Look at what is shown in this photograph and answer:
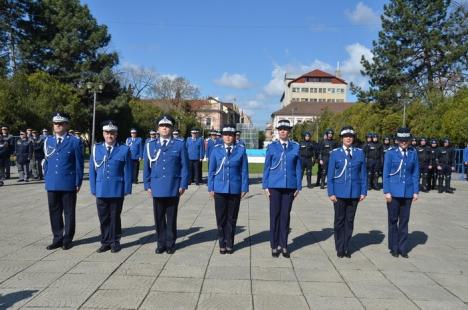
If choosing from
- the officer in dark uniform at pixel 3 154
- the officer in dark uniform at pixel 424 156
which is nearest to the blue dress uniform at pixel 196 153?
the officer in dark uniform at pixel 3 154

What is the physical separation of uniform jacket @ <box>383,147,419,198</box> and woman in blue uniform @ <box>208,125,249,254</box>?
216 centimetres

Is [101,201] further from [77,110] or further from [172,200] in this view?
[77,110]

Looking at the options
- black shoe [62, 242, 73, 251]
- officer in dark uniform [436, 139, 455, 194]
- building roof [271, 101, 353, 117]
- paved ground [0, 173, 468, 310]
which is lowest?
paved ground [0, 173, 468, 310]

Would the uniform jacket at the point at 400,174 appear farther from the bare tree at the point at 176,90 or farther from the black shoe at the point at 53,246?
the bare tree at the point at 176,90

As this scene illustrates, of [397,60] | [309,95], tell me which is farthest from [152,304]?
[309,95]

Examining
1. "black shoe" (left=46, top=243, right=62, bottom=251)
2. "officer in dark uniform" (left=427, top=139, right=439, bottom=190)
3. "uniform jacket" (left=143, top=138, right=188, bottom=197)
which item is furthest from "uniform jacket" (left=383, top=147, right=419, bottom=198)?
"officer in dark uniform" (left=427, top=139, right=439, bottom=190)

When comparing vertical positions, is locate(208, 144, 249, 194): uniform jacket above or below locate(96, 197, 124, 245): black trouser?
above

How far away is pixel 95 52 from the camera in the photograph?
4709cm

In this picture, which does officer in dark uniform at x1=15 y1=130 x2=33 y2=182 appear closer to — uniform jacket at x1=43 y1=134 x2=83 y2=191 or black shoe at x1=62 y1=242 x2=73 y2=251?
uniform jacket at x1=43 y1=134 x2=83 y2=191

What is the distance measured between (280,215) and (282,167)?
2.28ft

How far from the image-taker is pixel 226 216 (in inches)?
273

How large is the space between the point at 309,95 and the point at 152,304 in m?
137

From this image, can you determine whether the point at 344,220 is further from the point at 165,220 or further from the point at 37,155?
the point at 37,155

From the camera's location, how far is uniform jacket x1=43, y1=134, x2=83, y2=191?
22.7 ft
